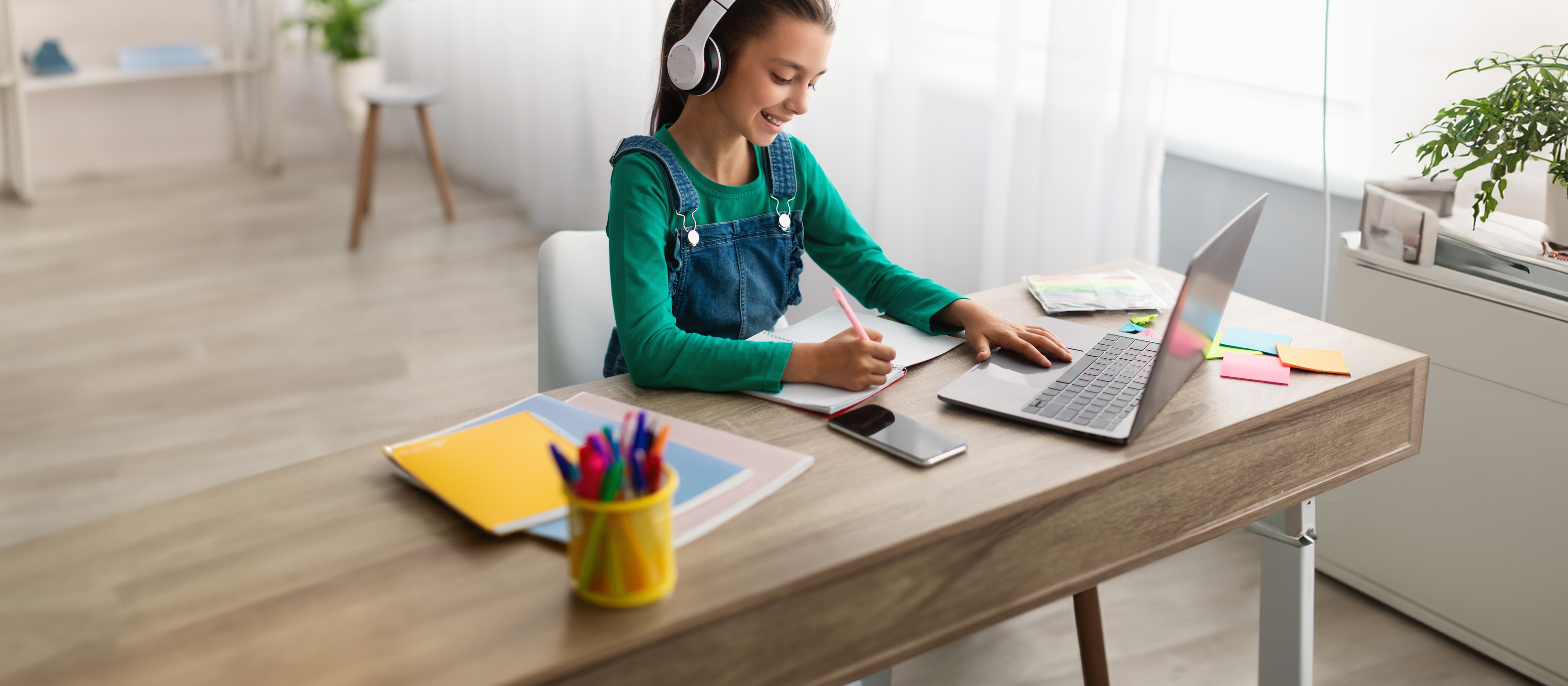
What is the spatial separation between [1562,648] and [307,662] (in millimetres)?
1785

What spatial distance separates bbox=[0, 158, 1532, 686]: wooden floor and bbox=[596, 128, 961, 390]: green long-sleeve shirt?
2.22 ft

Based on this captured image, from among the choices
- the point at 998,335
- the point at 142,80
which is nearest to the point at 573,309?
the point at 998,335

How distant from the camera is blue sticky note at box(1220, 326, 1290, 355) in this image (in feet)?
4.48

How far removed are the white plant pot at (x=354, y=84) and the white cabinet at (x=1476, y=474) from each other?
12.9ft

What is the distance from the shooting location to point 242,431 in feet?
8.70

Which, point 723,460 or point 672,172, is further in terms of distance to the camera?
point 672,172

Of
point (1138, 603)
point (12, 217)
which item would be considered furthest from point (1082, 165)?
point (12, 217)

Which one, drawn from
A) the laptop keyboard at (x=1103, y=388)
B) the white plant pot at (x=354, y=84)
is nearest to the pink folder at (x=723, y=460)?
the laptop keyboard at (x=1103, y=388)

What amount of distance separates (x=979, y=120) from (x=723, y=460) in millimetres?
1812

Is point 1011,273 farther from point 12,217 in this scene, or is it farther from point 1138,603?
point 12,217

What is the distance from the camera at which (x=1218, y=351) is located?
53.6 inches

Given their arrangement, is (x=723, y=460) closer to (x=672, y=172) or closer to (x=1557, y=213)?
(x=672, y=172)

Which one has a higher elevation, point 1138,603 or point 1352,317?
point 1352,317

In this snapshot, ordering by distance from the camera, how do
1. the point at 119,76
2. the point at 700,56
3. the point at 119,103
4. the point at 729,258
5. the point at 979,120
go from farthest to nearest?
the point at 119,103 < the point at 119,76 < the point at 979,120 < the point at 729,258 < the point at 700,56
